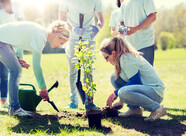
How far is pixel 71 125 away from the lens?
10.6 feet

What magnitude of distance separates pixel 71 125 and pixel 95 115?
41cm

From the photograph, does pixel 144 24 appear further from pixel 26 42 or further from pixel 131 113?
pixel 26 42

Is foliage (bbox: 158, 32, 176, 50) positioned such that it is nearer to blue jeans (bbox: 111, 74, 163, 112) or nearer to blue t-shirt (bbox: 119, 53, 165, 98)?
blue t-shirt (bbox: 119, 53, 165, 98)

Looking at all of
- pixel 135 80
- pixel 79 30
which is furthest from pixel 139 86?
pixel 79 30

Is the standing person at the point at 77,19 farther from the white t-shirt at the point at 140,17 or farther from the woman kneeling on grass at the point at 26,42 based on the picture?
the woman kneeling on grass at the point at 26,42

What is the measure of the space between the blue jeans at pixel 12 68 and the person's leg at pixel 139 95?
147 centimetres

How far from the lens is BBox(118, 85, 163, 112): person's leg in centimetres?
321

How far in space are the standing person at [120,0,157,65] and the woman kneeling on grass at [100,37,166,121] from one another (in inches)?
23.6

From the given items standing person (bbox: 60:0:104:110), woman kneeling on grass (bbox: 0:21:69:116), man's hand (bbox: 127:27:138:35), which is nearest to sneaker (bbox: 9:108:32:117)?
woman kneeling on grass (bbox: 0:21:69:116)

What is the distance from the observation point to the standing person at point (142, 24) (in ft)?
12.6

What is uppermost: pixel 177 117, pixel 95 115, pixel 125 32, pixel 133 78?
pixel 125 32

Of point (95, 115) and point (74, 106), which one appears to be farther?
point (74, 106)

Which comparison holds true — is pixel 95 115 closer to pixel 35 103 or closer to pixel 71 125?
pixel 71 125

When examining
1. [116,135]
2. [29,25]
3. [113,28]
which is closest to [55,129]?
[116,135]
